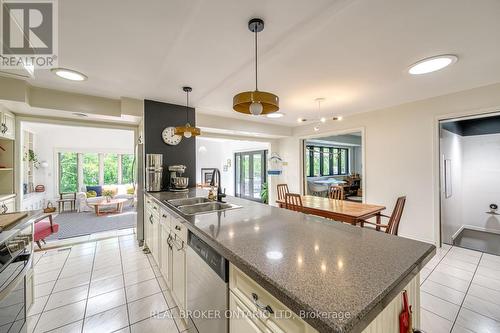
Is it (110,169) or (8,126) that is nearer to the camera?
(8,126)

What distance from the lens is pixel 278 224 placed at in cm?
140

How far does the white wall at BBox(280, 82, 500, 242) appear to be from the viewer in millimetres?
2932

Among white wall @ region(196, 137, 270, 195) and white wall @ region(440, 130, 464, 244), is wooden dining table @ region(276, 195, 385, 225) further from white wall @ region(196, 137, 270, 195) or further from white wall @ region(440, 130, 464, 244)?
white wall @ region(196, 137, 270, 195)

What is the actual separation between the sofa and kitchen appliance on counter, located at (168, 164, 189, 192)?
3969mm

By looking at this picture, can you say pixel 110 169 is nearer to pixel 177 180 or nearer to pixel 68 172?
pixel 68 172

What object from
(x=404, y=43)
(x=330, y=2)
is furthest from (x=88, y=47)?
(x=404, y=43)

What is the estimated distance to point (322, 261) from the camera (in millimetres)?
863

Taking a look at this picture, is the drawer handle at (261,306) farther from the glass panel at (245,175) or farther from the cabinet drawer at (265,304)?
the glass panel at (245,175)

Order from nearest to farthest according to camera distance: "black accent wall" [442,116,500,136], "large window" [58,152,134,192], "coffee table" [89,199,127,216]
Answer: "black accent wall" [442,116,500,136], "coffee table" [89,199,127,216], "large window" [58,152,134,192]

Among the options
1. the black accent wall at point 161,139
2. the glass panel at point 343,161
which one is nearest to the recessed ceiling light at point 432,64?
the black accent wall at point 161,139

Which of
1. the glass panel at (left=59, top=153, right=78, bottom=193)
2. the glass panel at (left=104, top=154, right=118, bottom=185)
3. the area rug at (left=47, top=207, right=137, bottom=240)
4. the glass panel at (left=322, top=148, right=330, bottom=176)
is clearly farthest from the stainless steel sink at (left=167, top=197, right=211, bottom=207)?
the glass panel at (left=59, top=153, right=78, bottom=193)

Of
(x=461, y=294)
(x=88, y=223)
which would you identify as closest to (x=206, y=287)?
(x=461, y=294)

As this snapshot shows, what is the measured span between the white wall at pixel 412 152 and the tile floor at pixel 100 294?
372 centimetres

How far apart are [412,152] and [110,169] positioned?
9.08m
